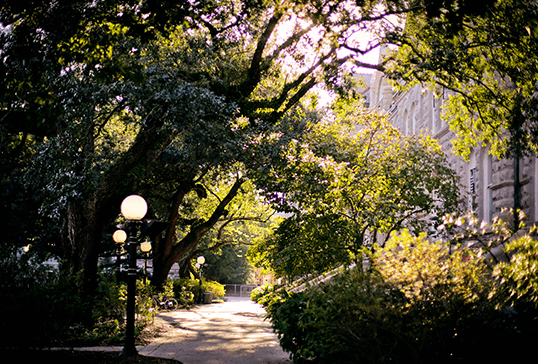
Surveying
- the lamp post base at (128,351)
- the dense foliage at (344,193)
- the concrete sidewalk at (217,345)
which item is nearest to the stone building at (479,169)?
the dense foliage at (344,193)

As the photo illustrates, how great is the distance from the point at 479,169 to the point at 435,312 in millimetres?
12316

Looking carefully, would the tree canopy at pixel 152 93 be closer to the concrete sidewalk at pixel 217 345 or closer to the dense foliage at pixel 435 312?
the concrete sidewalk at pixel 217 345


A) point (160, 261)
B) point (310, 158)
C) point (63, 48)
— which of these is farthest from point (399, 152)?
point (160, 261)

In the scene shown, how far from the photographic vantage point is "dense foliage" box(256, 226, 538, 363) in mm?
4449

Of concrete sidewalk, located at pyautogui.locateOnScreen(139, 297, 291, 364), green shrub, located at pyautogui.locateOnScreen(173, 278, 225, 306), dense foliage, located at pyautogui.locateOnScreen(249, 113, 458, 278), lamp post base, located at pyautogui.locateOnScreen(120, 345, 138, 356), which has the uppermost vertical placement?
dense foliage, located at pyautogui.locateOnScreen(249, 113, 458, 278)

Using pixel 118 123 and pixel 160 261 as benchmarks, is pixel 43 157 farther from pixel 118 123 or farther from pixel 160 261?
pixel 160 261

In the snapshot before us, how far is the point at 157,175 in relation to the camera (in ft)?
65.4

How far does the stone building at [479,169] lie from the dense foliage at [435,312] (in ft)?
12.5

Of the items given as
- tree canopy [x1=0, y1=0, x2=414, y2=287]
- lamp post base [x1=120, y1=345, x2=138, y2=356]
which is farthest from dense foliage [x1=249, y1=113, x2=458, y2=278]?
lamp post base [x1=120, y1=345, x2=138, y2=356]

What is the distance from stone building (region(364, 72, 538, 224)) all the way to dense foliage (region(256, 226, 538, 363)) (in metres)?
3.82

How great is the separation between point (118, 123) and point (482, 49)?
1413 centimetres

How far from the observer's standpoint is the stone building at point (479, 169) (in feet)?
37.7

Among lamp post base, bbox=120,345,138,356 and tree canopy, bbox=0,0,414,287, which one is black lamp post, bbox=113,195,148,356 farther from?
tree canopy, bbox=0,0,414,287

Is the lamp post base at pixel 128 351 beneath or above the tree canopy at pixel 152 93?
beneath
